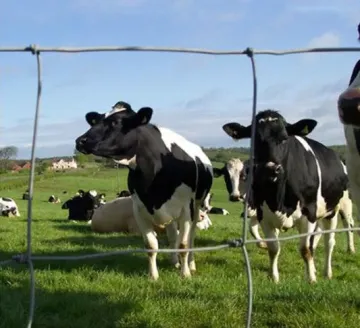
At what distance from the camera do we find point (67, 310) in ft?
16.9

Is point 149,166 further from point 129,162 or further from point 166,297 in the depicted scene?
point 166,297

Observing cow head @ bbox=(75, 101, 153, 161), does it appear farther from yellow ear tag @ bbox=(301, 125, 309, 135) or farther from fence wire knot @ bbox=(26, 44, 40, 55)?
fence wire knot @ bbox=(26, 44, 40, 55)

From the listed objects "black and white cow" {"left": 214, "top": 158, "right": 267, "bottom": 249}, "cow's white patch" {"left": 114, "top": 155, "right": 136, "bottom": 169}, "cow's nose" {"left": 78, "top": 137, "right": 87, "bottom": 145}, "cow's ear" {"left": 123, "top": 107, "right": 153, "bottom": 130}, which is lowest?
"black and white cow" {"left": 214, "top": 158, "right": 267, "bottom": 249}

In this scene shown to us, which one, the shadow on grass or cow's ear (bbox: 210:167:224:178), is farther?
cow's ear (bbox: 210:167:224:178)

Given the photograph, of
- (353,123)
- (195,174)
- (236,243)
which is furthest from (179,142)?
(353,123)

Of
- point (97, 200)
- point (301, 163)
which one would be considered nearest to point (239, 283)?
point (301, 163)

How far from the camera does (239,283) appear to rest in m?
6.55

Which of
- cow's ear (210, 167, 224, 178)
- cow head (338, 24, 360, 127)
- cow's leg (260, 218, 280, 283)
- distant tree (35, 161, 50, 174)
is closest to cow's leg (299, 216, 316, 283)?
cow's leg (260, 218, 280, 283)

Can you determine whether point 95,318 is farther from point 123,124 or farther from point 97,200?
point 97,200

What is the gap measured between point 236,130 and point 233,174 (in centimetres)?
196

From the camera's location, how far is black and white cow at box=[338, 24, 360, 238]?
11.5ft

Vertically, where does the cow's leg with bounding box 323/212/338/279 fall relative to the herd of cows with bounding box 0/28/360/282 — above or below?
below

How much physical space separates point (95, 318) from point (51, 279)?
Answer: 174 centimetres

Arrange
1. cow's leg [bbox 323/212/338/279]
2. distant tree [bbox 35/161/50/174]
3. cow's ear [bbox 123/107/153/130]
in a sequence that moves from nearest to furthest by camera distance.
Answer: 1. cow's ear [bbox 123/107/153/130]
2. cow's leg [bbox 323/212/338/279]
3. distant tree [bbox 35/161/50/174]
